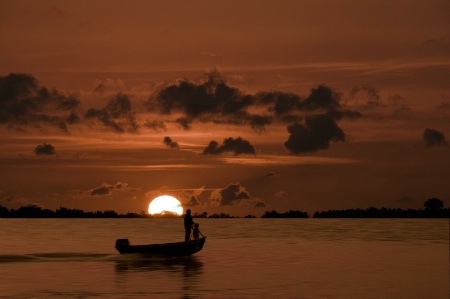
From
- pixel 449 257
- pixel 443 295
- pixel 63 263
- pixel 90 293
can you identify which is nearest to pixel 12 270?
pixel 63 263

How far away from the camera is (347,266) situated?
66062mm

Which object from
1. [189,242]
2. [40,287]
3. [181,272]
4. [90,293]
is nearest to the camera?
[90,293]

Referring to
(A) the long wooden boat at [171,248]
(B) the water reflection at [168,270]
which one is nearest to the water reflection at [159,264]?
(B) the water reflection at [168,270]

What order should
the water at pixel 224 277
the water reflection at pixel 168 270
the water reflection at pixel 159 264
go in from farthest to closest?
the water reflection at pixel 159 264 < the water reflection at pixel 168 270 < the water at pixel 224 277

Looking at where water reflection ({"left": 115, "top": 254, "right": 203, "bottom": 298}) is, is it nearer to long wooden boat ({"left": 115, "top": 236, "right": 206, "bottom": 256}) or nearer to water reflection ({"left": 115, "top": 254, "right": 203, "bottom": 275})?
water reflection ({"left": 115, "top": 254, "right": 203, "bottom": 275})

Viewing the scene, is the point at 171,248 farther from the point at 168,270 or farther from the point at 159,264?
the point at 168,270

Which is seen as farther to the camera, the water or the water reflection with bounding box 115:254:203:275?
the water reflection with bounding box 115:254:203:275

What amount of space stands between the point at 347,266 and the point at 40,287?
27.5m

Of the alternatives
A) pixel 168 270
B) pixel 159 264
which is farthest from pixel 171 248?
pixel 168 270

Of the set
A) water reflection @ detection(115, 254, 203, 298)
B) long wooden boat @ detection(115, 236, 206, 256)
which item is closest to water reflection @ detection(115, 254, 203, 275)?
water reflection @ detection(115, 254, 203, 298)

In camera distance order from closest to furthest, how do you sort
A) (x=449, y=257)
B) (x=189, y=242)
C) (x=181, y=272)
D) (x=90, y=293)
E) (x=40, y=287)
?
(x=90, y=293), (x=40, y=287), (x=181, y=272), (x=189, y=242), (x=449, y=257)

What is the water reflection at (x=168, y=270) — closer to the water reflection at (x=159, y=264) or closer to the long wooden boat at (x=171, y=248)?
the water reflection at (x=159, y=264)

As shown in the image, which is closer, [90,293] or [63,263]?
[90,293]

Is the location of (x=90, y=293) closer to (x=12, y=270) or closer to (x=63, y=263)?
(x=12, y=270)
